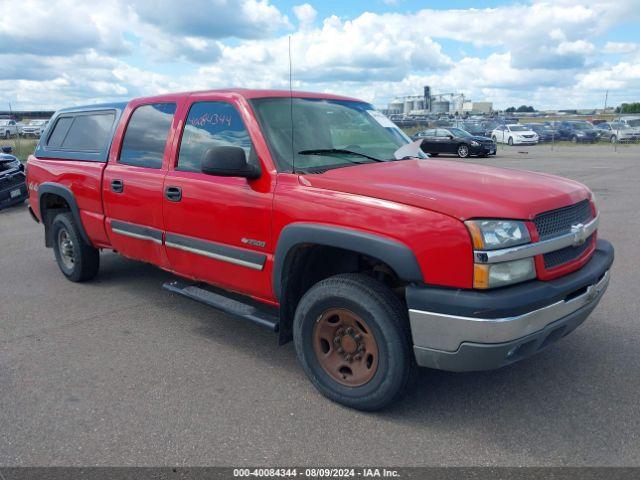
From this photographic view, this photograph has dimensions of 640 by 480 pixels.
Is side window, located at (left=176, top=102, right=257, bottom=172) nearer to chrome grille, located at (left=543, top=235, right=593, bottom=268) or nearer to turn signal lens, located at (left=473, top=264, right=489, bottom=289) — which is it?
turn signal lens, located at (left=473, top=264, right=489, bottom=289)

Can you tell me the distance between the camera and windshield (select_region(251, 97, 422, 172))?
12.2 feet

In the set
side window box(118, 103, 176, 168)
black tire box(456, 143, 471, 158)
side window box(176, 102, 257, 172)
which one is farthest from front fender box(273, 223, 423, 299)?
black tire box(456, 143, 471, 158)

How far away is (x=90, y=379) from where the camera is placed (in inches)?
147

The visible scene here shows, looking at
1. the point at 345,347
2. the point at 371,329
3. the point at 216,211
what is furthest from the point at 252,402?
the point at 216,211

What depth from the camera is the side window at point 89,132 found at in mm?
5217

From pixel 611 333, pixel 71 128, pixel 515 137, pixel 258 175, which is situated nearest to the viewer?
pixel 258 175

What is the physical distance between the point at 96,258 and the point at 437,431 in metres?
4.18

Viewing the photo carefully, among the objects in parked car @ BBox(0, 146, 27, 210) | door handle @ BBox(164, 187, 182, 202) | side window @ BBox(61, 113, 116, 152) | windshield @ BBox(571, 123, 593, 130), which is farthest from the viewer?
windshield @ BBox(571, 123, 593, 130)

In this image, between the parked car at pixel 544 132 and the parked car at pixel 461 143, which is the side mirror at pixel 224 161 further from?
the parked car at pixel 544 132

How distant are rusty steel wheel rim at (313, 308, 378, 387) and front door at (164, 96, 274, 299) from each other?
20.7 inches

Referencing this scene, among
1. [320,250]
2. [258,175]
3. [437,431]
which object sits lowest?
[437,431]

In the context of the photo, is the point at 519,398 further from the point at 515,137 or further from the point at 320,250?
the point at 515,137

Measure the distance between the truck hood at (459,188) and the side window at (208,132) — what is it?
2.47 feet

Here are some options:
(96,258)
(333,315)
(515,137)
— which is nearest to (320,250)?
(333,315)
